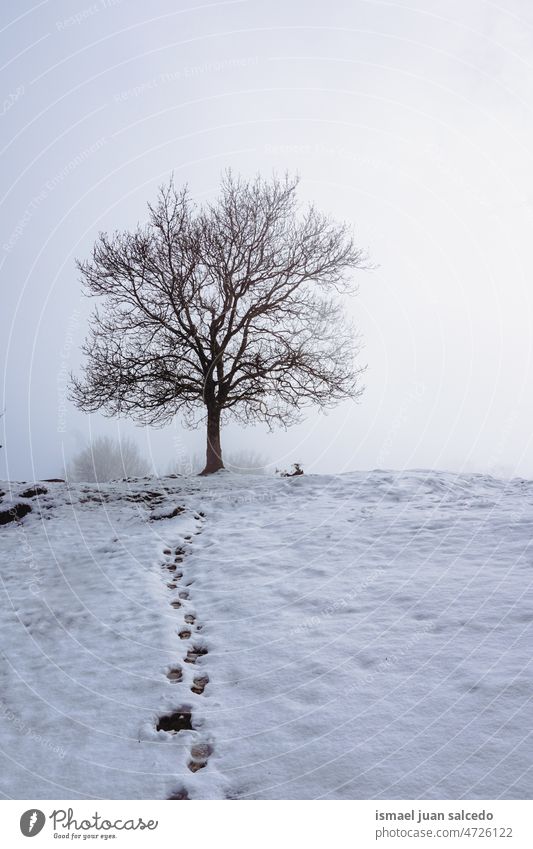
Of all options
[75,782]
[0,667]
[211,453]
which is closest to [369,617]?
[75,782]

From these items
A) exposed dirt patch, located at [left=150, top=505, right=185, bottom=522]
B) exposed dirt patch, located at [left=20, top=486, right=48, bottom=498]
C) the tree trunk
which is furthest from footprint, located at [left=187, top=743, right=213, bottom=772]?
the tree trunk

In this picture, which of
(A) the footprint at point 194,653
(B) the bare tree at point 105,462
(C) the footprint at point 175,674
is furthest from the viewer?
(B) the bare tree at point 105,462

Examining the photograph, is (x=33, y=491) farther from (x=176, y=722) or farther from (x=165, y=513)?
(x=176, y=722)

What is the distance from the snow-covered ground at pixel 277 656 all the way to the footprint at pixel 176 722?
29mm

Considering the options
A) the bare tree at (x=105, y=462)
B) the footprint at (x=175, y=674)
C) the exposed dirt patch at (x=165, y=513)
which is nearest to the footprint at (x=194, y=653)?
the footprint at (x=175, y=674)

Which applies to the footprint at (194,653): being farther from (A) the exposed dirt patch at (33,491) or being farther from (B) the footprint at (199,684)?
(A) the exposed dirt patch at (33,491)

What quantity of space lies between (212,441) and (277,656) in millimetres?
12619

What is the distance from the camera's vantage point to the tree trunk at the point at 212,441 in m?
18.4

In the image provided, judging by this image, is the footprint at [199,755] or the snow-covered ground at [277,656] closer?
the snow-covered ground at [277,656]

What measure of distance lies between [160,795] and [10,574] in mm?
6757

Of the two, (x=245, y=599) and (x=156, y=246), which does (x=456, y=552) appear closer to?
(x=245, y=599)

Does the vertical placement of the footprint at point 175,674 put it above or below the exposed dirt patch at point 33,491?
below

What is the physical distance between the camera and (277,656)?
6145mm

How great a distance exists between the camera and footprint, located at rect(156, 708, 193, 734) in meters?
5.07
